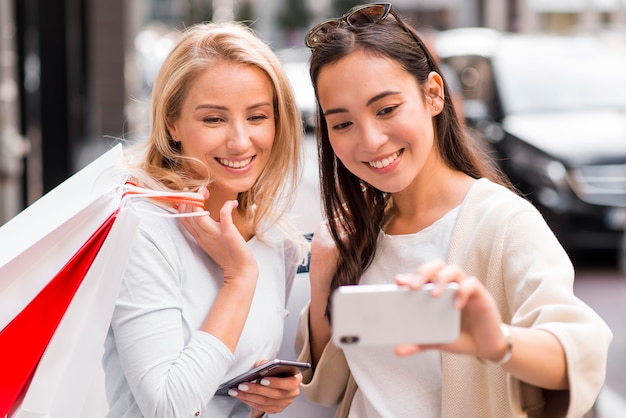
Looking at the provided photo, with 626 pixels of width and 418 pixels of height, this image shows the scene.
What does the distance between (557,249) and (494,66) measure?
7179 mm

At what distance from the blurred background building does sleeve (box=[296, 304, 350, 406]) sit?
0.84 m

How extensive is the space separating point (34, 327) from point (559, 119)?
701 cm

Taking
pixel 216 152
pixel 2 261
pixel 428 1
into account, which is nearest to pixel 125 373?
pixel 2 261

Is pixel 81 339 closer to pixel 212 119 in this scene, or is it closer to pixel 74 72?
pixel 212 119

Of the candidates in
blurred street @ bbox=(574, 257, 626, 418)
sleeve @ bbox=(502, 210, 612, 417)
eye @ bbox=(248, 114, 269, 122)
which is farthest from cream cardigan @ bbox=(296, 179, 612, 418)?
blurred street @ bbox=(574, 257, 626, 418)

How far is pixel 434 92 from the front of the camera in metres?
2.31

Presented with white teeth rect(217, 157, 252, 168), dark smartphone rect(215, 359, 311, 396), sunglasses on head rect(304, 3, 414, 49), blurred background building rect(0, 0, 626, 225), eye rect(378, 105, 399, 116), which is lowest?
blurred background building rect(0, 0, 626, 225)

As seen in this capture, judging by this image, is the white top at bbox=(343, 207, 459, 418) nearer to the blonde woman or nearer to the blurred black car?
the blonde woman

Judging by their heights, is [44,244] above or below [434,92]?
below

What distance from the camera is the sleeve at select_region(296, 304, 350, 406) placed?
2.47 metres

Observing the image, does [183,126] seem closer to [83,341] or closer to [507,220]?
[83,341]

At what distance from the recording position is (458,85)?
31.2 feet

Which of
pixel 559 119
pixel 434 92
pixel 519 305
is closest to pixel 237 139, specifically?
pixel 434 92

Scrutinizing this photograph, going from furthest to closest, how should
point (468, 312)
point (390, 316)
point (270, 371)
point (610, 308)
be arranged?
point (610, 308) → point (270, 371) → point (468, 312) → point (390, 316)
